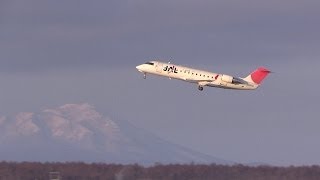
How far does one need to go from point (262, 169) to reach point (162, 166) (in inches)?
573

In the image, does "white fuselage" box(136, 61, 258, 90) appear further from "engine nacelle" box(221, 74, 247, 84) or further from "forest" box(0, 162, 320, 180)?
"forest" box(0, 162, 320, 180)

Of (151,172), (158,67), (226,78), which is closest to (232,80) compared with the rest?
(226,78)

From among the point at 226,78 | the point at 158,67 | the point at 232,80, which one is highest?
the point at 158,67

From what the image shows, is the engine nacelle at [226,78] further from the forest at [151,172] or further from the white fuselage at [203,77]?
the forest at [151,172]

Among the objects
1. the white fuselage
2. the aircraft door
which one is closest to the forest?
the white fuselage

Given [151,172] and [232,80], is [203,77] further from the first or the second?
[151,172]

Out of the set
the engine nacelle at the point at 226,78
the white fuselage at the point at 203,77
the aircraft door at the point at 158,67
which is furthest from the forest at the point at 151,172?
the aircraft door at the point at 158,67

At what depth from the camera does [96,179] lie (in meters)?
165

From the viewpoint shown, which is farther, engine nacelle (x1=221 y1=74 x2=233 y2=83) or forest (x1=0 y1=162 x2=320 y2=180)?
engine nacelle (x1=221 y1=74 x2=233 y2=83)

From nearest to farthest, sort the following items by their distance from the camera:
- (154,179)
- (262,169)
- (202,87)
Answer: (154,179) → (262,169) → (202,87)

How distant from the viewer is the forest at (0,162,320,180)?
165m

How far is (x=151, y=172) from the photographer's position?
6644 inches

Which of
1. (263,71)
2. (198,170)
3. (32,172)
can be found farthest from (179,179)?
(263,71)

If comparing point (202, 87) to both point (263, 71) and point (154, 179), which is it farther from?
point (154, 179)
